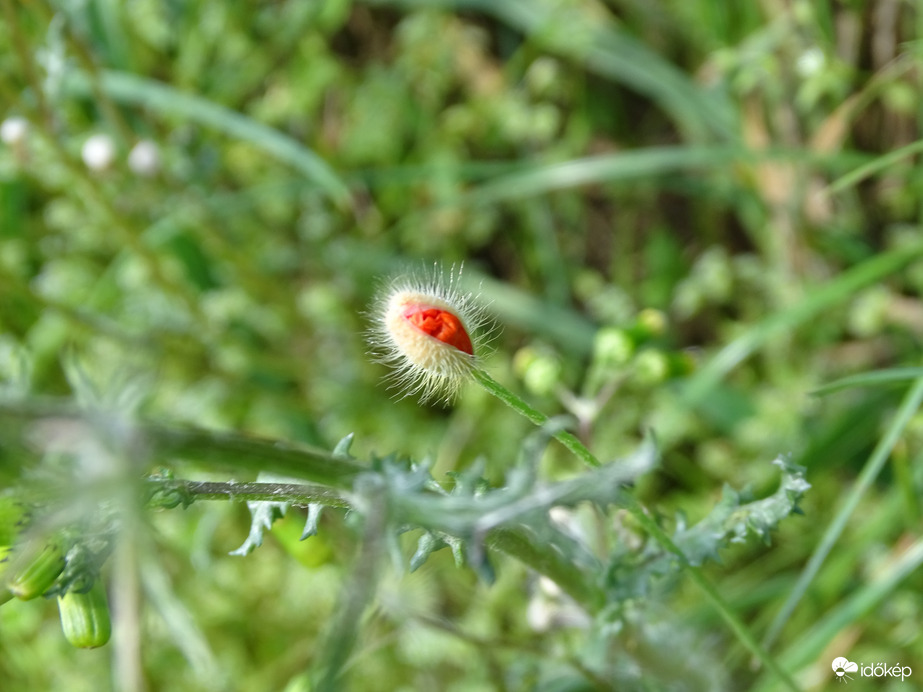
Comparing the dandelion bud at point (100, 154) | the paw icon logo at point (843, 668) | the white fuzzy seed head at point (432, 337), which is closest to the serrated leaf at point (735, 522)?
the white fuzzy seed head at point (432, 337)

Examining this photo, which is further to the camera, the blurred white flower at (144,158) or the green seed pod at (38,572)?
the blurred white flower at (144,158)

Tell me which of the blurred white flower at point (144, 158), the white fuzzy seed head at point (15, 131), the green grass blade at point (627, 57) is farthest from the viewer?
the green grass blade at point (627, 57)

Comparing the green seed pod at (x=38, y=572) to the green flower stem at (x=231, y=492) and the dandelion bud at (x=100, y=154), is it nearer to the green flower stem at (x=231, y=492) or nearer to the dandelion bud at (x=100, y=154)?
the green flower stem at (x=231, y=492)

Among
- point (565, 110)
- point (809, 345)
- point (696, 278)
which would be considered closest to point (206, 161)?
point (565, 110)

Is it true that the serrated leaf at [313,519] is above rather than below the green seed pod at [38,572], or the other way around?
above

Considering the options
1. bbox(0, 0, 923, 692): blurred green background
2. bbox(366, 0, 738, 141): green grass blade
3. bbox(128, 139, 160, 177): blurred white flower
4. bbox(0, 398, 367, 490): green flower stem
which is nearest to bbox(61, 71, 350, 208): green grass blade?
bbox(0, 0, 923, 692): blurred green background

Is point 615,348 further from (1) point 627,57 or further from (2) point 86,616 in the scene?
(1) point 627,57

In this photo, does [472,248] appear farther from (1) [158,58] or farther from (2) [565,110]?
(1) [158,58]
